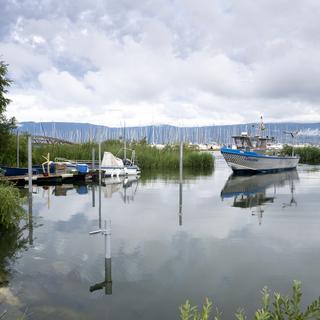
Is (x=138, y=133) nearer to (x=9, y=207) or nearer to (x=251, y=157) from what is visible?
(x=251, y=157)

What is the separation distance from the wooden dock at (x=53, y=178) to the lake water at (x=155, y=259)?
6.85 meters

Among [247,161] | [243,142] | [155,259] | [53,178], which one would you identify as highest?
[243,142]

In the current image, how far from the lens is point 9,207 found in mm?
9305

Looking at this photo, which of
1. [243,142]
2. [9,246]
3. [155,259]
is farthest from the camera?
[243,142]

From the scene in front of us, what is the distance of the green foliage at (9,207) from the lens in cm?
919

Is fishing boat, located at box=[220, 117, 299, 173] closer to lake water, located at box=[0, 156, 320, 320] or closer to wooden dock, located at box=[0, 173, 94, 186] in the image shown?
wooden dock, located at box=[0, 173, 94, 186]

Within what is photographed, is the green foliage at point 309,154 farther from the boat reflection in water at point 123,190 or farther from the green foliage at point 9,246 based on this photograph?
the green foliage at point 9,246

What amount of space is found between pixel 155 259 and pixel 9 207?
391cm

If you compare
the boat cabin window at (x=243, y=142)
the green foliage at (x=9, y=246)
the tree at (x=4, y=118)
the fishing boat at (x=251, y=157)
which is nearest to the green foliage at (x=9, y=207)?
the green foliage at (x=9, y=246)

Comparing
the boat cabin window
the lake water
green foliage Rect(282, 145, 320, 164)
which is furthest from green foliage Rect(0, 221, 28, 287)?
green foliage Rect(282, 145, 320, 164)

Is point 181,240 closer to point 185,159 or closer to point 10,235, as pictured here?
point 10,235

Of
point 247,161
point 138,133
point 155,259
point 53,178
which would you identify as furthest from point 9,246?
point 138,133

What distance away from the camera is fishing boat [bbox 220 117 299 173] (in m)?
32.7

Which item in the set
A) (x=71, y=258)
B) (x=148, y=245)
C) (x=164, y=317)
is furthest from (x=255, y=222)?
(x=164, y=317)
